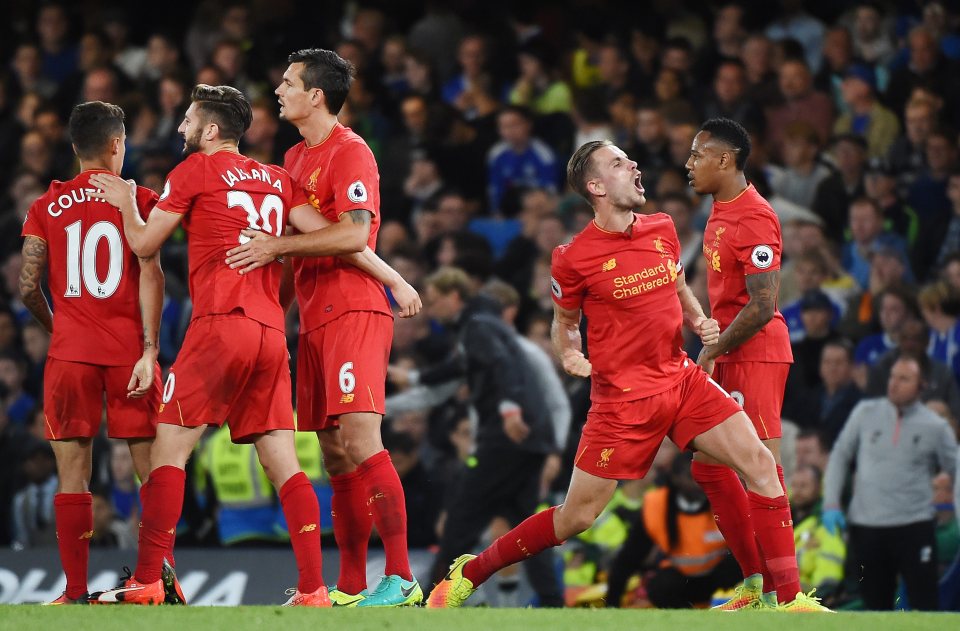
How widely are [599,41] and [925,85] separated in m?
3.41

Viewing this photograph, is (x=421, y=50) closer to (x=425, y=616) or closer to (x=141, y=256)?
(x=141, y=256)

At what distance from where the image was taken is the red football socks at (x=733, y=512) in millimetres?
6852

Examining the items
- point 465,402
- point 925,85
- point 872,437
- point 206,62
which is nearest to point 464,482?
point 465,402

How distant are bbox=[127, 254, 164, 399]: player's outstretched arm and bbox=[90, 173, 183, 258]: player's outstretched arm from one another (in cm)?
9

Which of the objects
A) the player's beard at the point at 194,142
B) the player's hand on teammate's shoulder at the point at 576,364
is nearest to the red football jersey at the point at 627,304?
the player's hand on teammate's shoulder at the point at 576,364

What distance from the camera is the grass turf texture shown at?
17.9ft

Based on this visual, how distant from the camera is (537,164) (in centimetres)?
1321

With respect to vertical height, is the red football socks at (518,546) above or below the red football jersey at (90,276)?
below

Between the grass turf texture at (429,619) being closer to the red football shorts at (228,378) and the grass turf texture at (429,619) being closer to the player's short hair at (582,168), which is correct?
the red football shorts at (228,378)

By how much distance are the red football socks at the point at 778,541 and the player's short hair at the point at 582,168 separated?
1.51 meters

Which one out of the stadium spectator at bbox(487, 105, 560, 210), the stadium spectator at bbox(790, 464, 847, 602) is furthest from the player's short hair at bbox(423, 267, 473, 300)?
the stadium spectator at bbox(790, 464, 847, 602)

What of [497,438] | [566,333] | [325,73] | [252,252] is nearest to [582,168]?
→ [566,333]

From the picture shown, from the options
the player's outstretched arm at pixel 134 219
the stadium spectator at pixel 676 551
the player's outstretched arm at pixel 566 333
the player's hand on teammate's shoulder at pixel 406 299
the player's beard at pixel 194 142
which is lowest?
the stadium spectator at pixel 676 551

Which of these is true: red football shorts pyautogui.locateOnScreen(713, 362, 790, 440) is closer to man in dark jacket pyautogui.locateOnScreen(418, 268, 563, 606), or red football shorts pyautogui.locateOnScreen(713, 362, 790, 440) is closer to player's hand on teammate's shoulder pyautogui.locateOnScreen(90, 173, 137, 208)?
player's hand on teammate's shoulder pyautogui.locateOnScreen(90, 173, 137, 208)
